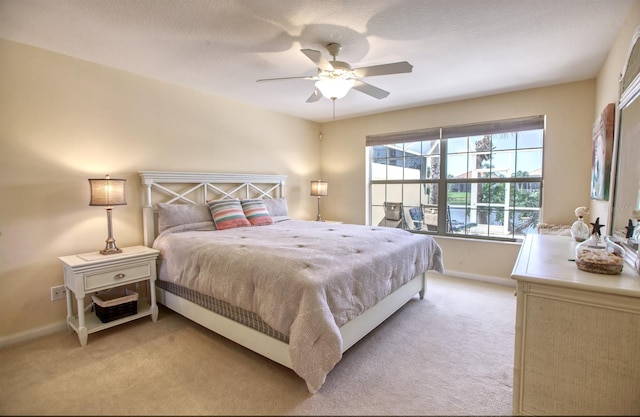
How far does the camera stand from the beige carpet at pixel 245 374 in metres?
1.41

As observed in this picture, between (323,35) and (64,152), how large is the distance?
2.42 m

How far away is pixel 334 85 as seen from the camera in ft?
7.76

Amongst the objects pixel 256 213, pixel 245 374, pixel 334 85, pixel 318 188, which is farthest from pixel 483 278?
pixel 245 374

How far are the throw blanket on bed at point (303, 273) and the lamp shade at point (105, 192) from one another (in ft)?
1.80

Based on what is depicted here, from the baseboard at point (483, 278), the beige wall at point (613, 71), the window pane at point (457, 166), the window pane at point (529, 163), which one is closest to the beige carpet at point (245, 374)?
the baseboard at point (483, 278)

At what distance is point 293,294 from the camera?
69.4 inches

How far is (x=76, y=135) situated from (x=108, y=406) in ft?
8.02

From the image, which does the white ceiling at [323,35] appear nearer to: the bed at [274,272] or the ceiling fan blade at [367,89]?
the ceiling fan blade at [367,89]

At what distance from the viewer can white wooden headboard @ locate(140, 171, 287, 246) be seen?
10.1 ft

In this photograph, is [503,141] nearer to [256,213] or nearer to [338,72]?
[338,72]

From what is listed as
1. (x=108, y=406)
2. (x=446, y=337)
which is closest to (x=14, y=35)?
(x=108, y=406)

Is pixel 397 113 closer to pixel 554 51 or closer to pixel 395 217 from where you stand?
pixel 395 217

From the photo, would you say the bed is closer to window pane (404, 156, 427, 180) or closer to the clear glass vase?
the clear glass vase

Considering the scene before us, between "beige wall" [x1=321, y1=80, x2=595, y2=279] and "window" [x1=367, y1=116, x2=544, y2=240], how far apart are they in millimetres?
128
